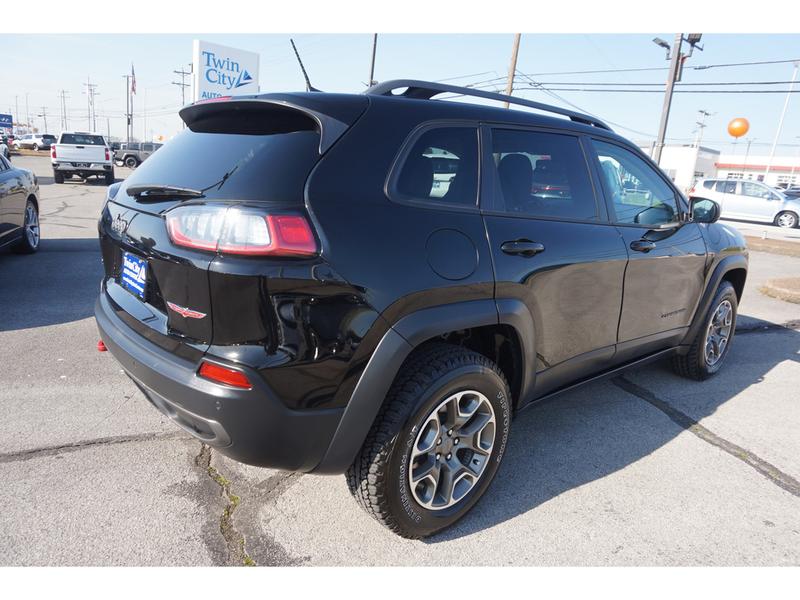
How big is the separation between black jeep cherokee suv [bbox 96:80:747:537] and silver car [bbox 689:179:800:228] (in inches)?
855

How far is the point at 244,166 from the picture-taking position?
204 cm

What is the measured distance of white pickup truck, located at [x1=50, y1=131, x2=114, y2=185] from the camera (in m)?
18.7

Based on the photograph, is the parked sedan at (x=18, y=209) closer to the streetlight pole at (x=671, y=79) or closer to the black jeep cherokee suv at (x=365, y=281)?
the black jeep cherokee suv at (x=365, y=281)

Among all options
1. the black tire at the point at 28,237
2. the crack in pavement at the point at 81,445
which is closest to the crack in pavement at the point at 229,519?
the crack in pavement at the point at 81,445

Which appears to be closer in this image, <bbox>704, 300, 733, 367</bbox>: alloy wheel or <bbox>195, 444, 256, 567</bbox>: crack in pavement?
<bbox>195, 444, 256, 567</bbox>: crack in pavement

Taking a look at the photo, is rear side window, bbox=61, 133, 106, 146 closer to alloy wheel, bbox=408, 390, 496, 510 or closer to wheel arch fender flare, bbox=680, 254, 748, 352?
wheel arch fender flare, bbox=680, 254, 748, 352

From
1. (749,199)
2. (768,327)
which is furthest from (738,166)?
(768,327)

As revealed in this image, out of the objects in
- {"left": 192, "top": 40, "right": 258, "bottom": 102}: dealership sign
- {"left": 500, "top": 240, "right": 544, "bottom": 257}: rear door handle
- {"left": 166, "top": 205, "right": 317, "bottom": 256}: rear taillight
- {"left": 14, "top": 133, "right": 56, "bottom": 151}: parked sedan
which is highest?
{"left": 192, "top": 40, "right": 258, "bottom": 102}: dealership sign

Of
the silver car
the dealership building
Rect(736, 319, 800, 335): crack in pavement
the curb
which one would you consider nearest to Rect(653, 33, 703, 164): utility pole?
the silver car

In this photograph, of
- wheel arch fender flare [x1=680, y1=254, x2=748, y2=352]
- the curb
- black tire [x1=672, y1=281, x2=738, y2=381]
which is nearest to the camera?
wheel arch fender flare [x1=680, y1=254, x2=748, y2=352]

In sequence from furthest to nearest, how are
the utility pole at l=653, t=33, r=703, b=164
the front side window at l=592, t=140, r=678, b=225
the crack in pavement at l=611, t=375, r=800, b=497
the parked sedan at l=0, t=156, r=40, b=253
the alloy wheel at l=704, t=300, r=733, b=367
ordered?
the utility pole at l=653, t=33, r=703, b=164, the parked sedan at l=0, t=156, r=40, b=253, the alloy wheel at l=704, t=300, r=733, b=367, the front side window at l=592, t=140, r=678, b=225, the crack in pavement at l=611, t=375, r=800, b=497

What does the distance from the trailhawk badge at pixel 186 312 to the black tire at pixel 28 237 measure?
6.40 m

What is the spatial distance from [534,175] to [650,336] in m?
1.49

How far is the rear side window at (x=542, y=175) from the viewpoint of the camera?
258 cm
